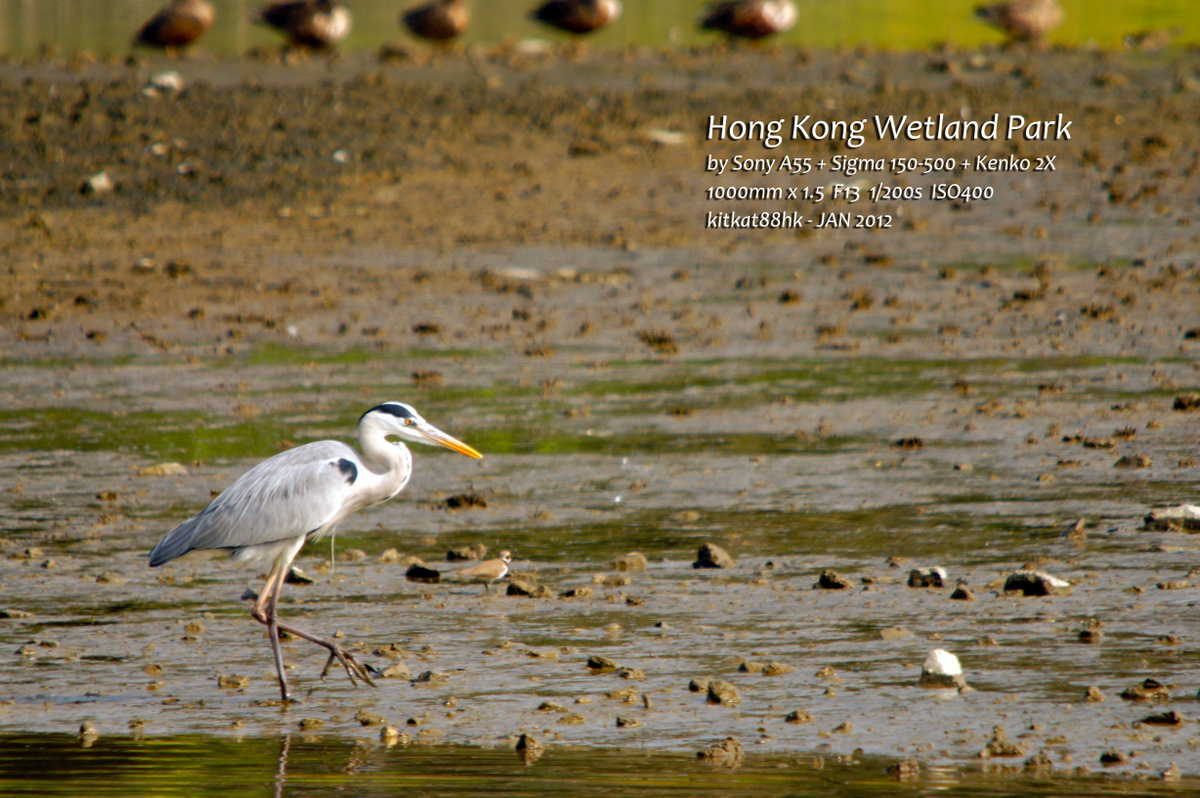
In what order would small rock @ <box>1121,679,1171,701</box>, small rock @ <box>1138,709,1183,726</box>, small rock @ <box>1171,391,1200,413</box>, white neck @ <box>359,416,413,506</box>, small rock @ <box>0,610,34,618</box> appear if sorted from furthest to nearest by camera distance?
small rock @ <box>1171,391,1200,413</box> → small rock @ <box>0,610,34,618</box> → white neck @ <box>359,416,413,506</box> → small rock @ <box>1121,679,1171,701</box> → small rock @ <box>1138,709,1183,726</box>

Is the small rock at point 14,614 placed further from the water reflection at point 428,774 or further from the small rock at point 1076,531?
the small rock at point 1076,531

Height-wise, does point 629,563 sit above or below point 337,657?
above

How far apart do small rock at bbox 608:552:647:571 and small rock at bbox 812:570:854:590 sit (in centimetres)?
85

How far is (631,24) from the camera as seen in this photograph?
86.6 feet

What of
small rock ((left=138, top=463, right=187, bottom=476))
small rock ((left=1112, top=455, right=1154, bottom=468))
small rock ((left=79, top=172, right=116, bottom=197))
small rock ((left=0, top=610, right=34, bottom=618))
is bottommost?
small rock ((left=0, top=610, right=34, bottom=618))

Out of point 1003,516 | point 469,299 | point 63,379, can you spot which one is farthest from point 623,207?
point 1003,516

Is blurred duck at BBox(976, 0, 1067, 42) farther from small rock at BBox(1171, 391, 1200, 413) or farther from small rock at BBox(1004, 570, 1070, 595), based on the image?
small rock at BBox(1004, 570, 1070, 595)

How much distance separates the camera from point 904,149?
55.0 ft

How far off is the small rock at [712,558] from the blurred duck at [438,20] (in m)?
16.7

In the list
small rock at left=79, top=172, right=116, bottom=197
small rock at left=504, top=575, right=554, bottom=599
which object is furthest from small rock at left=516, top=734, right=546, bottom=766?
small rock at left=79, top=172, right=116, bottom=197

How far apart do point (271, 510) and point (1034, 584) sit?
307cm

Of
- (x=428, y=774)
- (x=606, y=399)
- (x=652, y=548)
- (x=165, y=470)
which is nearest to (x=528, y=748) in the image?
(x=428, y=774)

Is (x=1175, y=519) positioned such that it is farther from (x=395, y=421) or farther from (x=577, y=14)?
(x=577, y=14)

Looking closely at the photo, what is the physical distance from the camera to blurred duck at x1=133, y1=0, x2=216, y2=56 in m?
21.2
